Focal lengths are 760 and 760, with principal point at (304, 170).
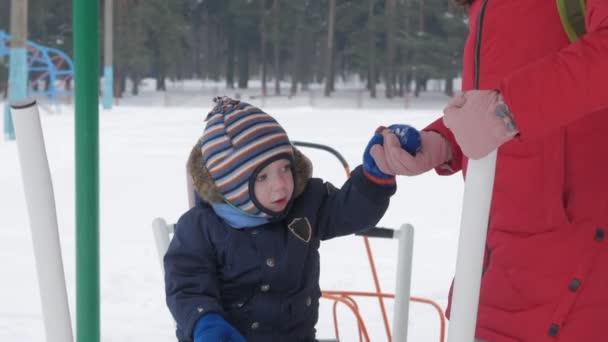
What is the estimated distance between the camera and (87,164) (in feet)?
6.33

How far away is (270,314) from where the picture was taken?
1937 mm

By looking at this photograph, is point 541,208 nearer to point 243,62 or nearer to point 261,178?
point 261,178

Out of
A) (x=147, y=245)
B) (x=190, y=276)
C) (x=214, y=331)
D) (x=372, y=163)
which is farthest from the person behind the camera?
(x=147, y=245)

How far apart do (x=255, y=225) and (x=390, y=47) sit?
3412 centimetres

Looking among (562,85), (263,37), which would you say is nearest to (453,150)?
(562,85)

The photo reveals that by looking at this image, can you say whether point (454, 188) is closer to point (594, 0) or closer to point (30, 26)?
point (594, 0)

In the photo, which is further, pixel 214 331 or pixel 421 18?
pixel 421 18

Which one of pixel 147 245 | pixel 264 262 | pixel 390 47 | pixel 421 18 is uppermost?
pixel 421 18

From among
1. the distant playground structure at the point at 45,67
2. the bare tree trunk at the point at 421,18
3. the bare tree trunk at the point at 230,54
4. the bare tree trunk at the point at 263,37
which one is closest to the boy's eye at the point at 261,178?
the distant playground structure at the point at 45,67

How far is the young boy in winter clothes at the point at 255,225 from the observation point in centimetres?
190

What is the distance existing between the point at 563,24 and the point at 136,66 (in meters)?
33.9

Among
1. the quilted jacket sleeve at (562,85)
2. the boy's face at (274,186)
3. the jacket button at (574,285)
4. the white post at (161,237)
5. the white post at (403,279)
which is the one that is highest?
the quilted jacket sleeve at (562,85)

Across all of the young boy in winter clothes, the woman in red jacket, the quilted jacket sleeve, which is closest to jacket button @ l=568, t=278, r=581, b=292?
the woman in red jacket

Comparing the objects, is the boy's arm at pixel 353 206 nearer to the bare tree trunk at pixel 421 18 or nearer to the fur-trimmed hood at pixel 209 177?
the fur-trimmed hood at pixel 209 177
